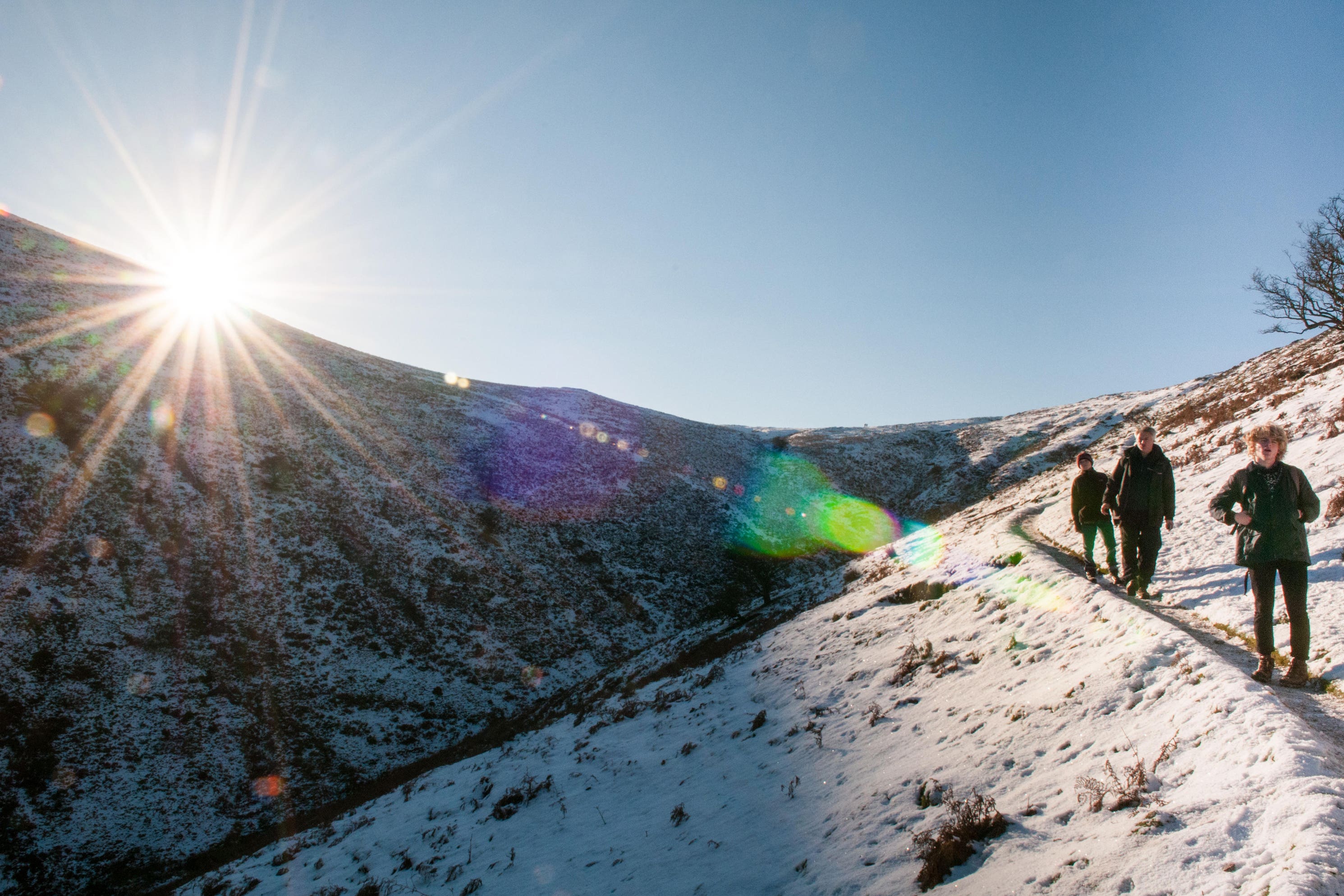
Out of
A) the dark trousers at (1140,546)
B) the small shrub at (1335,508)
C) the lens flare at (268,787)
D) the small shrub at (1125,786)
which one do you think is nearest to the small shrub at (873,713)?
the small shrub at (1125,786)

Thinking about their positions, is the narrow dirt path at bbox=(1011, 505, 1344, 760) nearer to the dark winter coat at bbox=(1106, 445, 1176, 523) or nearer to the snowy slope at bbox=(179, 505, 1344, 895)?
the snowy slope at bbox=(179, 505, 1344, 895)

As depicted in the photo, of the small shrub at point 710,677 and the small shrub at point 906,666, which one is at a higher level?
the small shrub at point 906,666

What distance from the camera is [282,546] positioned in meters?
27.8

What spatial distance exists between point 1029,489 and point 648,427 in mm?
34161

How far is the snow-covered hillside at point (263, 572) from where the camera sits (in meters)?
18.7

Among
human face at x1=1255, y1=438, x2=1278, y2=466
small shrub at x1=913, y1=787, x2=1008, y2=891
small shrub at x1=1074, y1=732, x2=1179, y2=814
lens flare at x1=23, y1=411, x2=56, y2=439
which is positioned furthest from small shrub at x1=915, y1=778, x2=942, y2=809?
lens flare at x1=23, y1=411, x2=56, y2=439

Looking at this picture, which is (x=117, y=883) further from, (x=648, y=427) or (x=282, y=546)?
(x=648, y=427)

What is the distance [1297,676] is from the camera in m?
6.76

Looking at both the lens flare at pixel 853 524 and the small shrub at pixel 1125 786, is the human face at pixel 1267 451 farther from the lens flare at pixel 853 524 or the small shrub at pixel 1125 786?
the lens flare at pixel 853 524

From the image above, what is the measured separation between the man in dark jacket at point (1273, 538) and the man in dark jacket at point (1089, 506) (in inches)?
228

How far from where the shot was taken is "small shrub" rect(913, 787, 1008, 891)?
574cm

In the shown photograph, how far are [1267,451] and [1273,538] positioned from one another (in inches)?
41.6

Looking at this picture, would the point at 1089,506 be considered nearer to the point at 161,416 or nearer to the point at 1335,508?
the point at 1335,508

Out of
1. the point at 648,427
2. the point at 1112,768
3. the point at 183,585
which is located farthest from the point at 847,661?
the point at 648,427
